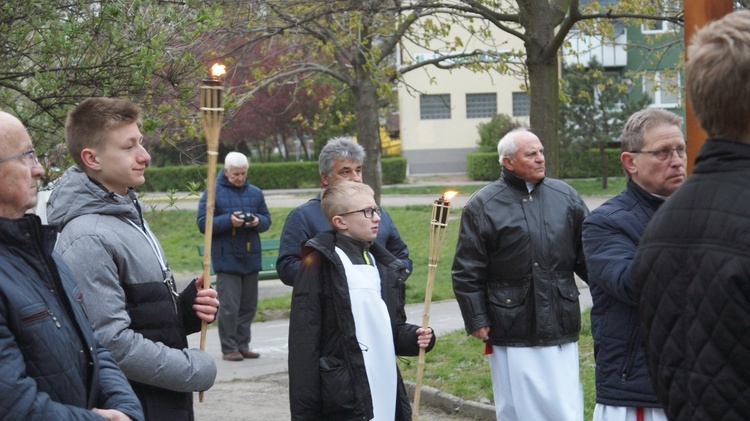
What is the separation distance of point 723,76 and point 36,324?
214 cm

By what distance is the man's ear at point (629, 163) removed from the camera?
15.3 ft

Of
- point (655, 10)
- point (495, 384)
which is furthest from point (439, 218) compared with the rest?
point (655, 10)

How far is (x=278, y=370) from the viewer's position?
34.1 ft

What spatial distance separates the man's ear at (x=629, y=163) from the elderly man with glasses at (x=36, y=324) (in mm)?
2482

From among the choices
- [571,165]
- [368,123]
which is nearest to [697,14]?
[368,123]

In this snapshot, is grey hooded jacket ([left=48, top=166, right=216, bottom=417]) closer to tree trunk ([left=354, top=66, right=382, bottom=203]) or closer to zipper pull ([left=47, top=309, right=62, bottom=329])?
zipper pull ([left=47, top=309, right=62, bottom=329])

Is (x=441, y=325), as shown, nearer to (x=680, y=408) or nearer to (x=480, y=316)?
(x=480, y=316)

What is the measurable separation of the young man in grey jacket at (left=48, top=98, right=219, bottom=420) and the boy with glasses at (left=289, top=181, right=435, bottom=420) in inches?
29.7

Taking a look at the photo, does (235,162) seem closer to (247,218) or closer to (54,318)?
(247,218)

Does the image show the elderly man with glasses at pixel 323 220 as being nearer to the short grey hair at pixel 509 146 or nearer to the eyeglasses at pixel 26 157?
the short grey hair at pixel 509 146

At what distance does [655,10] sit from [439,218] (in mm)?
7728

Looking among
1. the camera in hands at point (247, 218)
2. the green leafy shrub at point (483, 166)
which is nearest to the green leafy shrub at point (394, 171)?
the green leafy shrub at point (483, 166)

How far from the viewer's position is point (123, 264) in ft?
13.6

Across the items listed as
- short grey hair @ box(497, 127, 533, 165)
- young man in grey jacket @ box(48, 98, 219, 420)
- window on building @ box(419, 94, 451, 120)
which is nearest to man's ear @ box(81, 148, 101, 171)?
young man in grey jacket @ box(48, 98, 219, 420)
